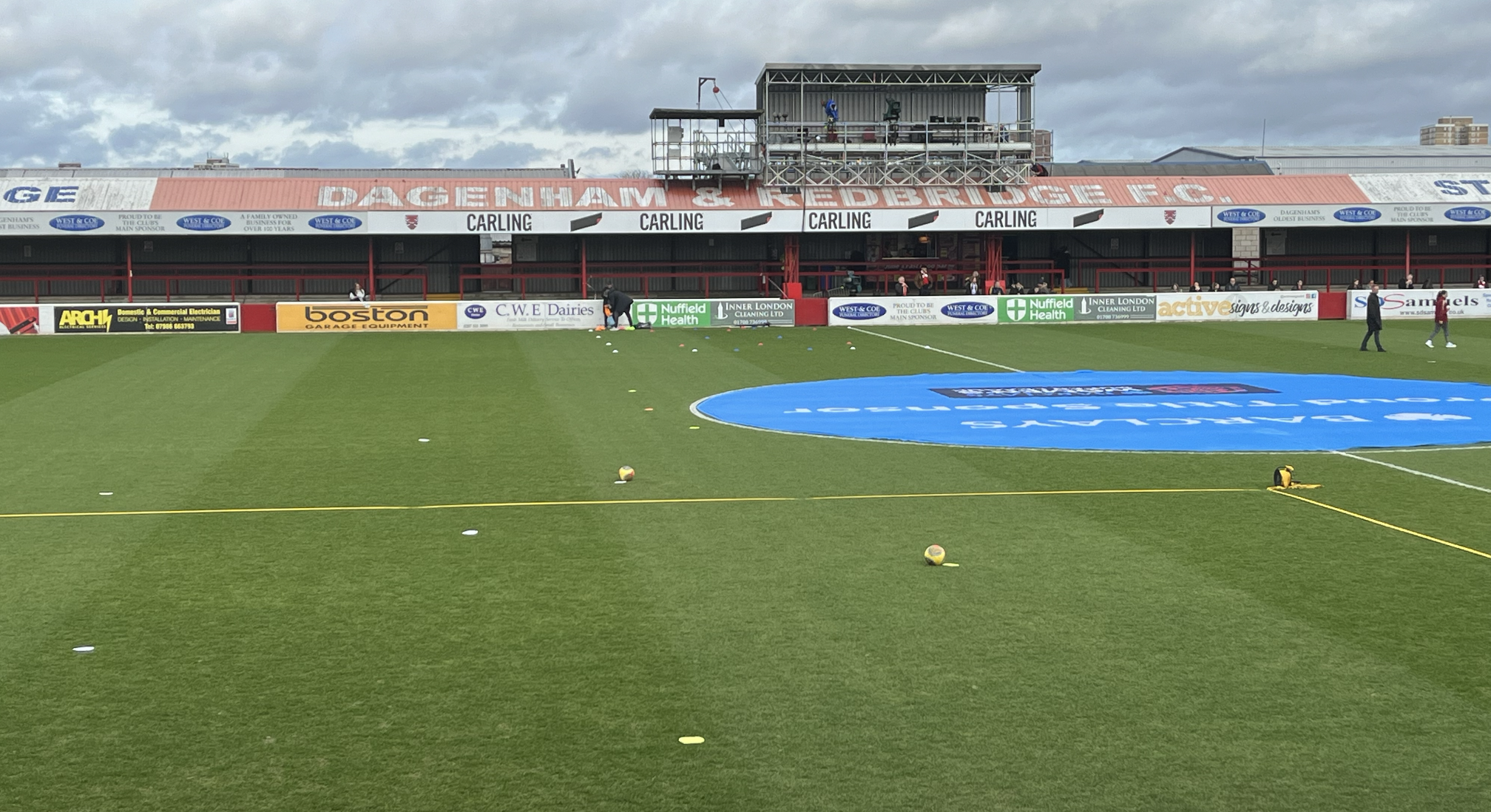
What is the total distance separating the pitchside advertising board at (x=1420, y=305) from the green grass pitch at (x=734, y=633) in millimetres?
31730

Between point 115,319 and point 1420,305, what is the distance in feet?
136

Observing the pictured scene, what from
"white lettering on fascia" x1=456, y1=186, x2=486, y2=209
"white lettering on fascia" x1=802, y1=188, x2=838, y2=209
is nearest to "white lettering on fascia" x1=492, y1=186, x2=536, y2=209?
"white lettering on fascia" x1=456, y1=186, x2=486, y2=209

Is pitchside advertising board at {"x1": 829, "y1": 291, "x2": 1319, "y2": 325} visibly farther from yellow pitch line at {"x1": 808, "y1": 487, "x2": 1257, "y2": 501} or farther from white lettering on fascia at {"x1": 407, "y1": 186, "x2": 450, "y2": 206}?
yellow pitch line at {"x1": 808, "y1": 487, "x2": 1257, "y2": 501}

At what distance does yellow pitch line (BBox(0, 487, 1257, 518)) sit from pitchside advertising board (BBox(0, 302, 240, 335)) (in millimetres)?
31037

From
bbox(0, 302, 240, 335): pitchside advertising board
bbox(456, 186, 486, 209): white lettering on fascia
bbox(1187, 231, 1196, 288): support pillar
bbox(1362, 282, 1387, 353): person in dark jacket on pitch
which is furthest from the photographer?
bbox(456, 186, 486, 209): white lettering on fascia

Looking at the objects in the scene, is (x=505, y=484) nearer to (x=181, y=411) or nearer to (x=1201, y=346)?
(x=181, y=411)

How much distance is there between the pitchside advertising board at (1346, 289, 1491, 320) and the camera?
46.6 m

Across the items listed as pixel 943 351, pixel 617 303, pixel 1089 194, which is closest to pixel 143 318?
pixel 617 303

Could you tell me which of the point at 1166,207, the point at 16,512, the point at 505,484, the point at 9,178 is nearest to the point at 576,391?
the point at 505,484

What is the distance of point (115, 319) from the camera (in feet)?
140

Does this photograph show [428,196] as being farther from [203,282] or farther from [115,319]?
[115,319]

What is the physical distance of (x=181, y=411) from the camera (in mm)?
22047

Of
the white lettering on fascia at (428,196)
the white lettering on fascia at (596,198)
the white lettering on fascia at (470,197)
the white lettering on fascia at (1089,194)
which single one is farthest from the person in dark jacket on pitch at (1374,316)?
the white lettering on fascia at (428,196)

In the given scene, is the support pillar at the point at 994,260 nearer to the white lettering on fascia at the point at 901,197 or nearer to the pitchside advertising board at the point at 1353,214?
the white lettering on fascia at the point at 901,197
